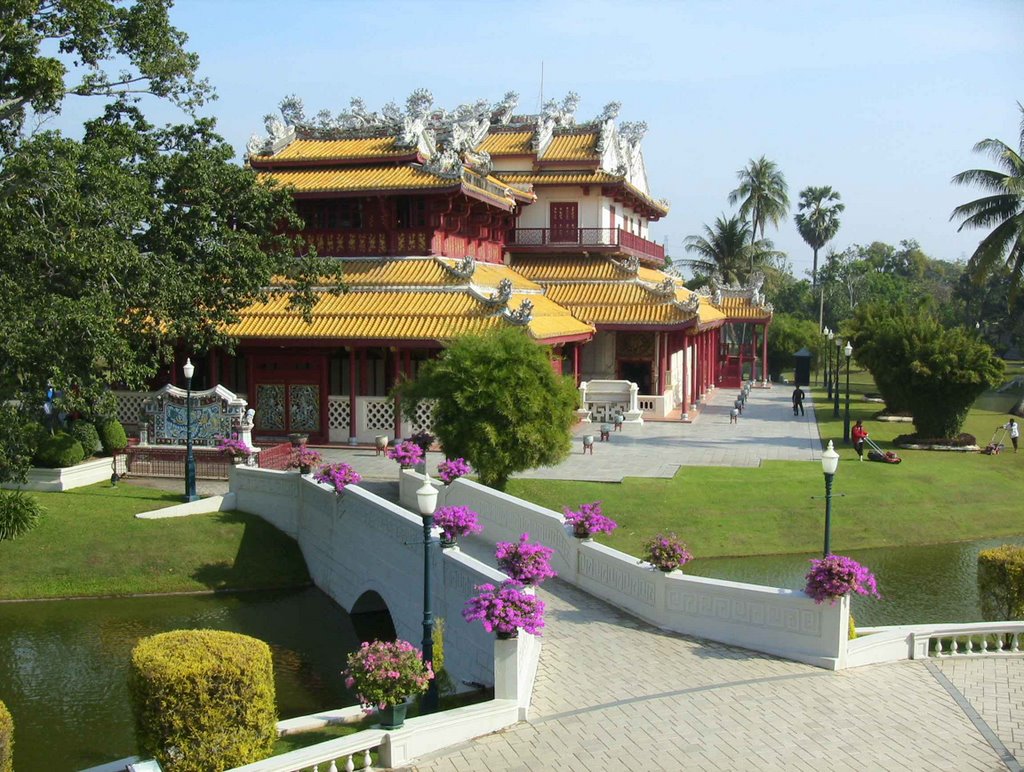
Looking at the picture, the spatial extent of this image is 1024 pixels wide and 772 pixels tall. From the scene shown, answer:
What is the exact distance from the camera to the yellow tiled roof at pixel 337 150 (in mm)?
36531

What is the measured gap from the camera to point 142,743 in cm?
1235

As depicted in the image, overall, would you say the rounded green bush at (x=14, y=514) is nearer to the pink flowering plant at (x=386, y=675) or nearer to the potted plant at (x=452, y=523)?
the potted plant at (x=452, y=523)

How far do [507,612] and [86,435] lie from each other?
2011 centimetres

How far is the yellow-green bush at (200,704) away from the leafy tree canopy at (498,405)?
12.6 metres

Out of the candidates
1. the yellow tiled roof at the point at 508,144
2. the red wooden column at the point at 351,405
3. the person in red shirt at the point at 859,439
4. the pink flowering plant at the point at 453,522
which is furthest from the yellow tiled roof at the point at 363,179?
the pink flowering plant at the point at 453,522

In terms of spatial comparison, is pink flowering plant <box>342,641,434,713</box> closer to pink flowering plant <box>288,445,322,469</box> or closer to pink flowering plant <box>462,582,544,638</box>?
pink flowering plant <box>462,582,544,638</box>

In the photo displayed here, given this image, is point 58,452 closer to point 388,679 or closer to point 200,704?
point 200,704

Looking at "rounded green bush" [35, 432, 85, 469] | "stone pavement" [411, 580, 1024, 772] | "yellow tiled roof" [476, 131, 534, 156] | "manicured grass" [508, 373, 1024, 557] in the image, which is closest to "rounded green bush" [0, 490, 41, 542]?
"rounded green bush" [35, 432, 85, 469]

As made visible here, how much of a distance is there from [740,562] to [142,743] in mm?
16087

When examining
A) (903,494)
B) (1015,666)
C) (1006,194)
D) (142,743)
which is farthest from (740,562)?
(1006,194)

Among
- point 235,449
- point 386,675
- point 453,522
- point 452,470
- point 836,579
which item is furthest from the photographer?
point 235,449

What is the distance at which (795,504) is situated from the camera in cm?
2795

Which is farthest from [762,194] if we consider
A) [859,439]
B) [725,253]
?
[859,439]

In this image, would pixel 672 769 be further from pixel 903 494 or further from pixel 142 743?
pixel 903 494
